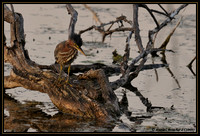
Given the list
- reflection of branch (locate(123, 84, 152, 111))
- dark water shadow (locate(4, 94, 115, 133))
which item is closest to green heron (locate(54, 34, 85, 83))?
dark water shadow (locate(4, 94, 115, 133))

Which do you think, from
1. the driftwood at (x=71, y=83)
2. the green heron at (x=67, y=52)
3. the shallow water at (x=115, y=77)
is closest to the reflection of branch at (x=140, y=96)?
the driftwood at (x=71, y=83)

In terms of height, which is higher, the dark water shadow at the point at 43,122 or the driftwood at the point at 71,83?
the driftwood at the point at 71,83

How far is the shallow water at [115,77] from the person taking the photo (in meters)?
7.66

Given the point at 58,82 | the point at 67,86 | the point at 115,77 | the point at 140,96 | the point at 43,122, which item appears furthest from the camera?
the point at 115,77

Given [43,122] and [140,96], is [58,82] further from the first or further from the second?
[140,96]

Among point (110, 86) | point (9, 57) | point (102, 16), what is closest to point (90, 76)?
point (110, 86)

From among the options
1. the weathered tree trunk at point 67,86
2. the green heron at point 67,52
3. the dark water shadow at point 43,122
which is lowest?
the dark water shadow at point 43,122

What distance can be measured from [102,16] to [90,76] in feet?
32.3

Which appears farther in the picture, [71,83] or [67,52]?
[71,83]

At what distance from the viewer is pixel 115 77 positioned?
35.2 ft

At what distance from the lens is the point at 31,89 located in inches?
357

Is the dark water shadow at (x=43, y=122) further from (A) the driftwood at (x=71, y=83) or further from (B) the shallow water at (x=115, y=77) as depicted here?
(A) the driftwood at (x=71, y=83)

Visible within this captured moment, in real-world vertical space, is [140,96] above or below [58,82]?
below

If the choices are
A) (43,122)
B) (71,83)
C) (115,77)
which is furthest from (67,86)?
(115,77)
